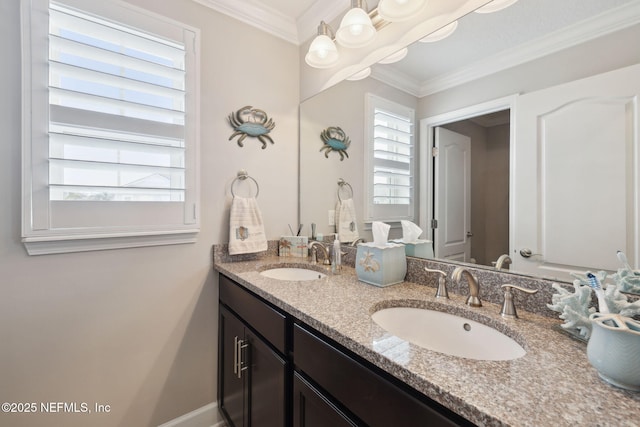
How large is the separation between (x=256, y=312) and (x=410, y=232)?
77 centimetres

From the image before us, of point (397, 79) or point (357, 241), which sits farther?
point (357, 241)

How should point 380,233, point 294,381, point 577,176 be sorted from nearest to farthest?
point 577,176
point 294,381
point 380,233

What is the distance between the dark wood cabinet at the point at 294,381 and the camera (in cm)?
62

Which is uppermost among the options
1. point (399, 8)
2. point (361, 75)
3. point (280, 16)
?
point (280, 16)

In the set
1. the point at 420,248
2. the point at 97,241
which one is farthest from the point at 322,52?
the point at 97,241

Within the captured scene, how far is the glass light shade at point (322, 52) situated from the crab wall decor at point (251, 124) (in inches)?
17.5

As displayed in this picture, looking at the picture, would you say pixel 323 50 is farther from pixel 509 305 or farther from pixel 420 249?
pixel 509 305

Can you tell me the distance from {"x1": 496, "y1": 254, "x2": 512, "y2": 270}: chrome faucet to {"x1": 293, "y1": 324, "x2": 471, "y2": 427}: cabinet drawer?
635 millimetres

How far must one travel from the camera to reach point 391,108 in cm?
138

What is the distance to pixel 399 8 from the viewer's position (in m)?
1.19

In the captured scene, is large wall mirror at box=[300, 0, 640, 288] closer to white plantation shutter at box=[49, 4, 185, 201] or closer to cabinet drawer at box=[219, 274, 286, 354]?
cabinet drawer at box=[219, 274, 286, 354]

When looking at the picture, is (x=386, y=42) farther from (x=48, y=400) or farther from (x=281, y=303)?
(x=48, y=400)

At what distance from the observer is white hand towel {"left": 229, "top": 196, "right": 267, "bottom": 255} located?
1604 millimetres

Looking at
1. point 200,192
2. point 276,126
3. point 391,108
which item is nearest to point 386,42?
point 391,108
